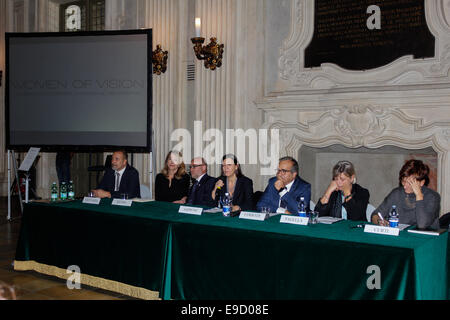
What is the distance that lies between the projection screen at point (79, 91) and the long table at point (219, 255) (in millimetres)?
2025

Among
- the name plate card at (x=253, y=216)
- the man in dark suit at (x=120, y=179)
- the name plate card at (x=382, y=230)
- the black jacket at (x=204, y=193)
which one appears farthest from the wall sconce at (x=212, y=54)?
the name plate card at (x=382, y=230)

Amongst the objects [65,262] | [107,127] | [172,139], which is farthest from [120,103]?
[65,262]

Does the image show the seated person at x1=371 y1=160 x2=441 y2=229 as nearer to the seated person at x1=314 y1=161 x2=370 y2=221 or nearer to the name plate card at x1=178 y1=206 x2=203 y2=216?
the seated person at x1=314 y1=161 x2=370 y2=221

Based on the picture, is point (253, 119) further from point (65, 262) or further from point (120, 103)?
point (65, 262)

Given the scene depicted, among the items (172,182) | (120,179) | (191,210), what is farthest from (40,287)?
(172,182)

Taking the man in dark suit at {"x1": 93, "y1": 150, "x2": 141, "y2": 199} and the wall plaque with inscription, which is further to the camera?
the man in dark suit at {"x1": 93, "y1": 150, "x2": 141, "y2": 199}

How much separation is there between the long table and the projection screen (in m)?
2.02

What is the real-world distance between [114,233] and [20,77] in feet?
12.0

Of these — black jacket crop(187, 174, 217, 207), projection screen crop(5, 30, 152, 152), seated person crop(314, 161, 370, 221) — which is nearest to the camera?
seated person crop(314, 161, 370, 221)

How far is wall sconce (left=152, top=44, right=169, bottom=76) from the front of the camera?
6.96 m

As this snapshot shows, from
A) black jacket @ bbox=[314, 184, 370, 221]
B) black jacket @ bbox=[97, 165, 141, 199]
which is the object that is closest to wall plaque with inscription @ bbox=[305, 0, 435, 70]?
black jacket @ bbox=[314, 184, 370, 221]

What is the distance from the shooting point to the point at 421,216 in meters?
3.40

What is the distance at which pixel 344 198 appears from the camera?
391cm
